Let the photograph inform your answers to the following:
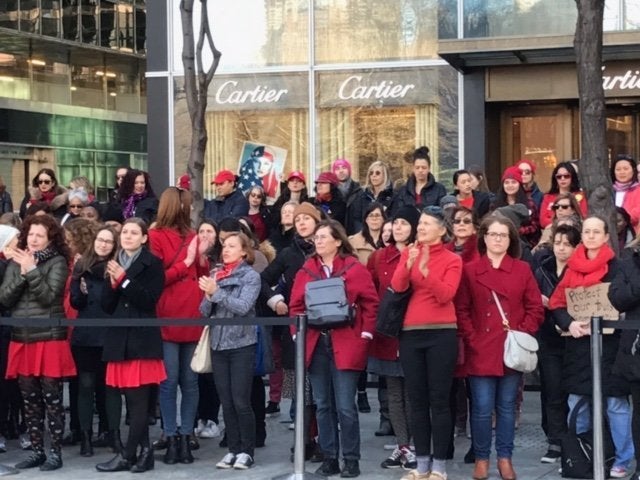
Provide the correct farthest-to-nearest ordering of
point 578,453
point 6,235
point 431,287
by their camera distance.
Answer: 1. point 6,235
2. point 578,453
3. point 431,287

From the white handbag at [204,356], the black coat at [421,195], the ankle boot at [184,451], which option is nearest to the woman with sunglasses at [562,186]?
the black coat at [421,195]

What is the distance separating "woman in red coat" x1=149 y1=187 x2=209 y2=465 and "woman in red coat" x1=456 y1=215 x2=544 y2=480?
7.52 feet

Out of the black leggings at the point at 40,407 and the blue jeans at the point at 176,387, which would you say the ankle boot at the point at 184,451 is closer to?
the blue jeans at the point at 176,387

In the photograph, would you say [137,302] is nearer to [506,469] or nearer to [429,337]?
[429,337]

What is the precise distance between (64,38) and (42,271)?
30869 millimetres

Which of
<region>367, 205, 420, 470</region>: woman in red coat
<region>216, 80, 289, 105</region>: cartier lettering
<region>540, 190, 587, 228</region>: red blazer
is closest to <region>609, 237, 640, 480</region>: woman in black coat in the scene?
<region>367, 205, 420, 470</region>: woman in red coat

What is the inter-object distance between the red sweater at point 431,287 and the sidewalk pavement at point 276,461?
1.30 metres

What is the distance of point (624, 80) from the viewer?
53.1ft

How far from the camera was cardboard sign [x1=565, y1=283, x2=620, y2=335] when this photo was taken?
837cm

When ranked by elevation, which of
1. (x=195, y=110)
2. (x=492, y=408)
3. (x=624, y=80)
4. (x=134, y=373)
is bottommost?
(x=492, y=408)

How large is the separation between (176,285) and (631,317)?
142 inches

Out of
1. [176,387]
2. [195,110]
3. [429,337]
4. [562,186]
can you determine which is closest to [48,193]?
[195,110]

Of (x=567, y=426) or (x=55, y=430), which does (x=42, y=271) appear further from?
(x=567, y=426)

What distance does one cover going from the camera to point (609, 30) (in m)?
15.6
